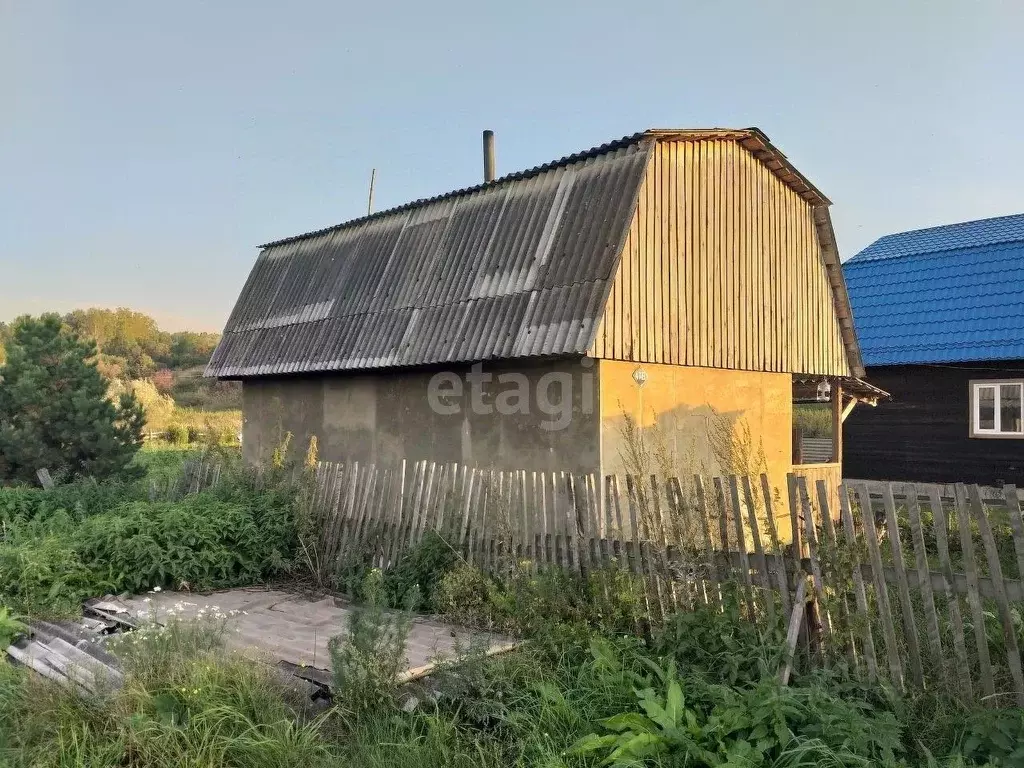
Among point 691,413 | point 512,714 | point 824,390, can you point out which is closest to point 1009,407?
point 824,390

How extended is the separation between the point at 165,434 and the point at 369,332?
23.4 metres

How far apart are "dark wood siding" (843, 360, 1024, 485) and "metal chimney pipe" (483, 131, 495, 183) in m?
9.77

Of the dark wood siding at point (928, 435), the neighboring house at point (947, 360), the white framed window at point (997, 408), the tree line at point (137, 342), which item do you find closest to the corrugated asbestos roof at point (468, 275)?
the neighboring house at point (947, 360)

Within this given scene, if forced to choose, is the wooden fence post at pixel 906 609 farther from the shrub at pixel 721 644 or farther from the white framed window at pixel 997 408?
the white framed window at pixel 997 408

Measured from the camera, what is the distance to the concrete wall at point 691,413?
8.76m

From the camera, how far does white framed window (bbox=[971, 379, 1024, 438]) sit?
14938mm

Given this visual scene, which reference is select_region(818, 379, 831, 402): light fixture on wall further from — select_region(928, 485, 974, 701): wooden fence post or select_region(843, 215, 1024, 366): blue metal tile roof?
select_region(928, 485, 974, 701): wooden fence post

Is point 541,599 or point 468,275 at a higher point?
point 468,275

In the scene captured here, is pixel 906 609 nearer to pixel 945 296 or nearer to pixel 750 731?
pixel 750 731

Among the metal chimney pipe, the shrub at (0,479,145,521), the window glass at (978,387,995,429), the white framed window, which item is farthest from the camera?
the window glass at (978,387,995,429)

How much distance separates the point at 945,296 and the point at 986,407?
2821mm

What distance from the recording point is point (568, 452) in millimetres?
8883

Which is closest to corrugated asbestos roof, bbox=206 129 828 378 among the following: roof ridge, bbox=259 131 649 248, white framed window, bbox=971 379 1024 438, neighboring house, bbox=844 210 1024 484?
roof ridge, bbox=259 131 649 248

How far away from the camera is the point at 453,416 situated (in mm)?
10086
